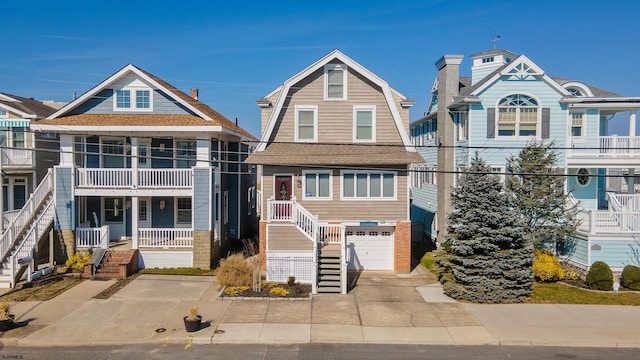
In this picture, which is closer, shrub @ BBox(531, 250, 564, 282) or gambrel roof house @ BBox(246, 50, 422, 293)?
shrub @ BBox(531, 250, 564, 282)

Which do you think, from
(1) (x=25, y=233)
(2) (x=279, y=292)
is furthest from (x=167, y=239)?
(2) (x=279, y=292)

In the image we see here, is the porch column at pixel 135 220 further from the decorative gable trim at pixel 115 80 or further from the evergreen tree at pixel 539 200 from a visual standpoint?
the evergreen tree at pixel 539 200

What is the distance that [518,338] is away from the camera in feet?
41.9

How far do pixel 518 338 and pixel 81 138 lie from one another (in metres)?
20.6

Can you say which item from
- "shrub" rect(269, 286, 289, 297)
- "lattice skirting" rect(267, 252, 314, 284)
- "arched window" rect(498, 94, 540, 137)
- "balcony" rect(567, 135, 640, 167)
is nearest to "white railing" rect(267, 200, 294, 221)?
"lattice skirting" rect(267, 252, 314, 284)

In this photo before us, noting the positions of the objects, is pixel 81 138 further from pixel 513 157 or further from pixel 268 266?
pixel 513 157

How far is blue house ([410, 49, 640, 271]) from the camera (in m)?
19.8

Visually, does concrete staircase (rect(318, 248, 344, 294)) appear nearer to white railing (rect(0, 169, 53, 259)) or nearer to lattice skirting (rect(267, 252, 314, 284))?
lattice skirting (rect(267, 252, 314, 284))

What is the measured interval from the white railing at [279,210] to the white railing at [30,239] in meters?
9.91

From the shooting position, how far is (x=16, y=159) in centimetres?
2328

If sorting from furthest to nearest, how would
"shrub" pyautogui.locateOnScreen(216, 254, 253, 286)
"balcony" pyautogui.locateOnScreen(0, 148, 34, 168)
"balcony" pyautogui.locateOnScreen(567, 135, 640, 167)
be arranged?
"balcony" pyautogui.locateOnScreen(0, 148, 34, 168) → "balcony" pyautogui.locateOnScreen(567, 135, 640, 167) → "shrub" pyautogui.locateOnScreen(216, 254, 253, 286)

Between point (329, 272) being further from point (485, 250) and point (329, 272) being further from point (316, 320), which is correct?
point (485, 250)

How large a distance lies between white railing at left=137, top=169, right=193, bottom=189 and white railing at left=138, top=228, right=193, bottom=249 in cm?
214

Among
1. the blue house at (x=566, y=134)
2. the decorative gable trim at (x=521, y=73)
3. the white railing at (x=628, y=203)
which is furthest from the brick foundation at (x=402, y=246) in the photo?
the white railing at (x=628, y=203)
